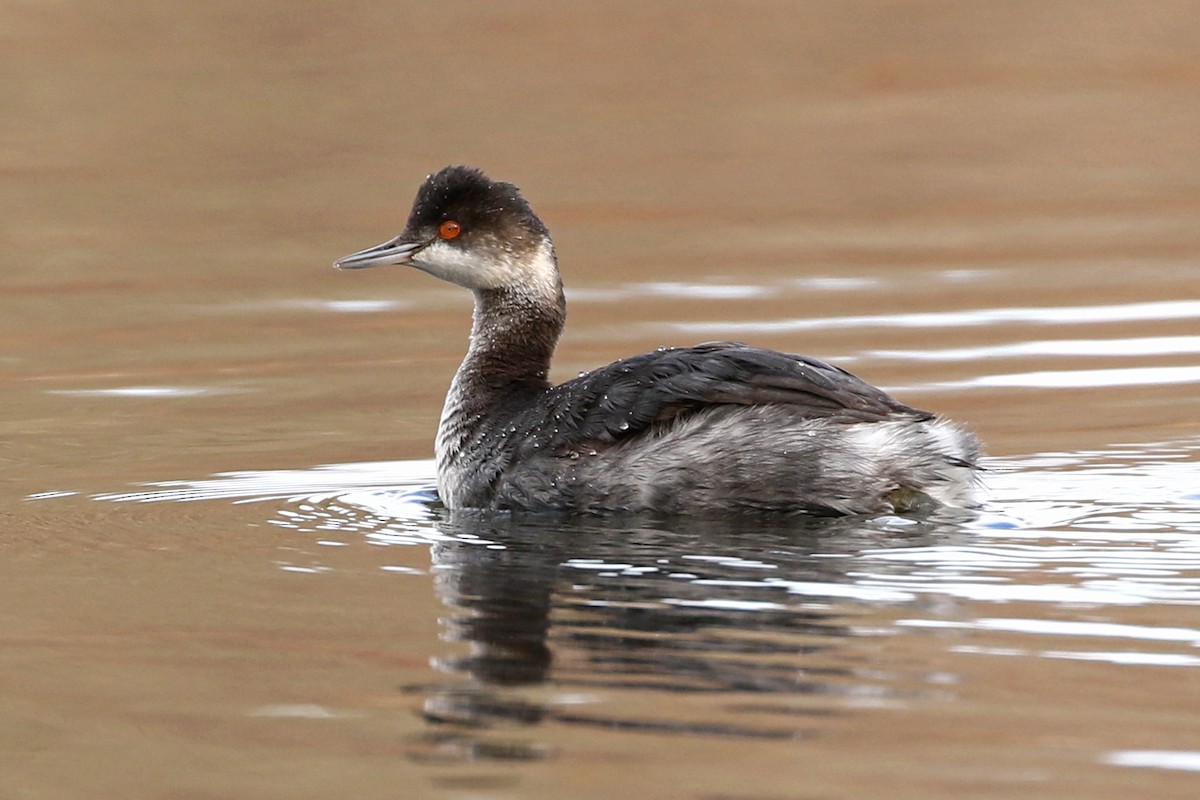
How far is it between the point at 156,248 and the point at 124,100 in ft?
14.8

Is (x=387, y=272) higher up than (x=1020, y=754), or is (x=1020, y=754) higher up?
(x=387, y=272)

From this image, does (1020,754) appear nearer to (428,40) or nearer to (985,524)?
(985,524)

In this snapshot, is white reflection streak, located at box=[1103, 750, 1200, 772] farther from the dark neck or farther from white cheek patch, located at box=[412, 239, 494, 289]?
white cheek patch, located at box=[412, 239, 494, 289]

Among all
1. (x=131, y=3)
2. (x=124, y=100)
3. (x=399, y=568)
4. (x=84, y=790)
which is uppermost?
(x=131, y=3)

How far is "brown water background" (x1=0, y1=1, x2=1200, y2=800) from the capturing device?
5012 mm

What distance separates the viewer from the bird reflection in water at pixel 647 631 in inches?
199

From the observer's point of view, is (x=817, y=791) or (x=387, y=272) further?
(x=387, y=272)

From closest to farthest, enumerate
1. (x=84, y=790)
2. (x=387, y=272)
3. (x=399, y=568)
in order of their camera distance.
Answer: (x=84, y=790)
(x=399, y=568)
(x=387, y=272)

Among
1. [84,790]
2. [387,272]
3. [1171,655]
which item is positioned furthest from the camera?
[387,272]

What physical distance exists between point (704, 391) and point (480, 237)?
5.02 ft

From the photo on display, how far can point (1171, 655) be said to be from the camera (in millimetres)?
5383

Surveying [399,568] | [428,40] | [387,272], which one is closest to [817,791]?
[399,568]

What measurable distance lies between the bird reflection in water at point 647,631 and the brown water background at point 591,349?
0.08ft

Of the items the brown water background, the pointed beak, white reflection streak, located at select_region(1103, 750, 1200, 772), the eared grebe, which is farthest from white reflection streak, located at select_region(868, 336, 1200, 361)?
white reflection streak, located at select_region(1103, 750, 1200, 772)
